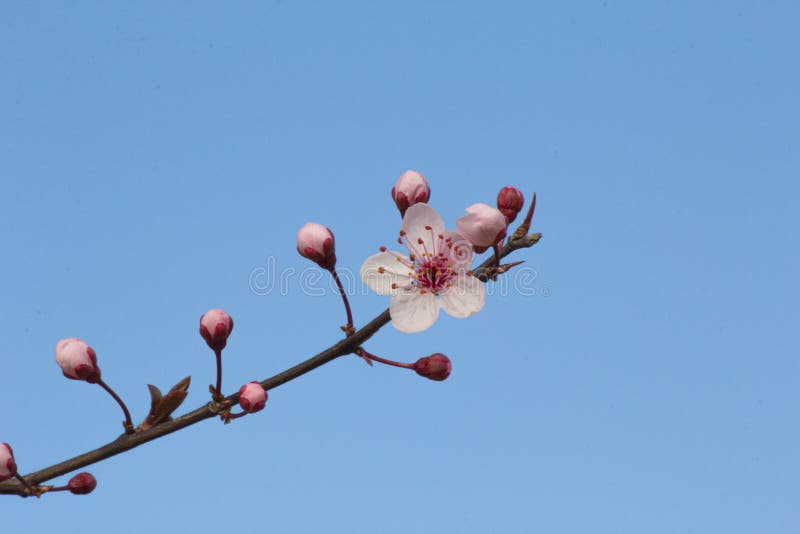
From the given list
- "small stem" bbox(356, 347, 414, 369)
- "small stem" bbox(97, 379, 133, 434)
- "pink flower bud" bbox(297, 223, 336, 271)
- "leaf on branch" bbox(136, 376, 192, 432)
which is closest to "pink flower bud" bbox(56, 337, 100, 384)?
"small stem" bbox(97, 379, 133, 434)

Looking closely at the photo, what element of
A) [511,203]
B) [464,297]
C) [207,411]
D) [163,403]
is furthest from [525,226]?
[163,403]

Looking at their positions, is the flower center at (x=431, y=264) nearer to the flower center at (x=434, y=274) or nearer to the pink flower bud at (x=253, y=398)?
the flower center at (x=434, y=274)

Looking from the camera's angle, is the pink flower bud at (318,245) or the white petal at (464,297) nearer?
the white petal at (464,297)

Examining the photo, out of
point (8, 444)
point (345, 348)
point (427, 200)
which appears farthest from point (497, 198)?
point (8, 444)

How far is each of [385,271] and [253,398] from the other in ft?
2.56

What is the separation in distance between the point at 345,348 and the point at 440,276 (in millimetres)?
510

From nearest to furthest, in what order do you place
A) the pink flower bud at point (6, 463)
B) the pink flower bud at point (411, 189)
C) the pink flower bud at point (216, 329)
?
1. the pink flower bud at point (6, 463)
2. the pink flower bud at point (216, 329)
3. the pink flower bud at point (411, 189)

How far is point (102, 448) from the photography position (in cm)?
306

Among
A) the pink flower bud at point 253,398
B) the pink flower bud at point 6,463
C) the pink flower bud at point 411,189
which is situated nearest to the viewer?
the pink flower bud at point 253,398

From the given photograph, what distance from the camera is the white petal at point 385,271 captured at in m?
→ 3.24

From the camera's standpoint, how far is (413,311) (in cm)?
297

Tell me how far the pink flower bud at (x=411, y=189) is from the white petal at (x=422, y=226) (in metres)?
0.11

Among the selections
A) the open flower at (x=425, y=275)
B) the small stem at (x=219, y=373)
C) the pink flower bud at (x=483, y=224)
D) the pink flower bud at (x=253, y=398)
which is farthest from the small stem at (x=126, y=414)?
the pink flower bud at (x=483, y=224)

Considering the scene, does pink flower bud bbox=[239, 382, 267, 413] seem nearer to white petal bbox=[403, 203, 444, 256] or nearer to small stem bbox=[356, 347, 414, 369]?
small stem bbox=[356, 347, 414, 369]
